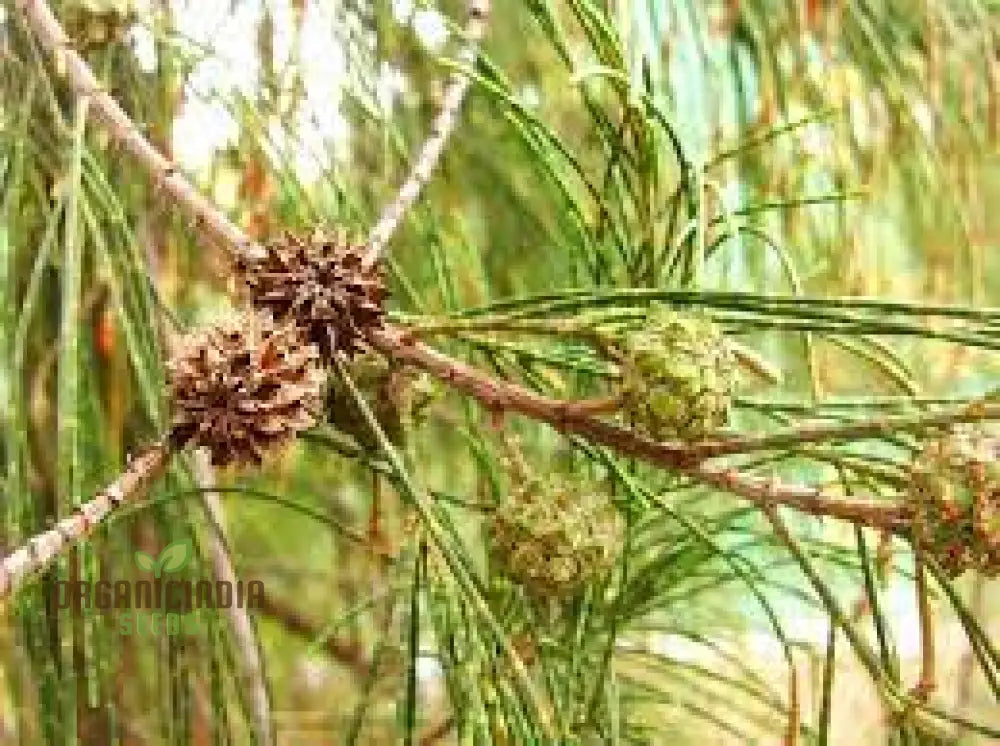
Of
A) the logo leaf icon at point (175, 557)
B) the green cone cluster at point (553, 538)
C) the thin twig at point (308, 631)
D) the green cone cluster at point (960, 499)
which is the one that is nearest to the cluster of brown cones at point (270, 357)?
the green cone cluster at point (553, 538)

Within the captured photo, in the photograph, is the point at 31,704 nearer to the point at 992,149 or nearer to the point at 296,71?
the point at 296,71

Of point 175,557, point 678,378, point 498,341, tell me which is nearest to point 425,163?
point 498,341

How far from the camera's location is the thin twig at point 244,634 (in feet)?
2.74

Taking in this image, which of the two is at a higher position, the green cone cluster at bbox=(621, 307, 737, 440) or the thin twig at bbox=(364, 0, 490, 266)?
the thin twig at bbox=(364, 0, 490, 266)

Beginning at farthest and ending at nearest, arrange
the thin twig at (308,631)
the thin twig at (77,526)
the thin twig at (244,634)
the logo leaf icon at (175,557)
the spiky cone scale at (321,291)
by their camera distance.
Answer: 1. the thin twig at (308,631)
2. the logo leaf icon at (175,557)
3. the thin twig at (244,634)
4. the spiky cone scale at (321,291)
5. the thin twig at (77,526)

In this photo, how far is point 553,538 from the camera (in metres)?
0.70

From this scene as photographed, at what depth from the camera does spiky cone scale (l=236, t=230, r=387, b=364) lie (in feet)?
2.16

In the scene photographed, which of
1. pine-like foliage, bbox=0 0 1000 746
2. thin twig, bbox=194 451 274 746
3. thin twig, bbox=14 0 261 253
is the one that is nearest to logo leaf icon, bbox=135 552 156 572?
pine-like foliage, bbox=0 0 1000 746

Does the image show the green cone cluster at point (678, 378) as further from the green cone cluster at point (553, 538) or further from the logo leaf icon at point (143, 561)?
the logo leaf icon at point (143, 561)

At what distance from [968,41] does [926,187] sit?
0.12 m

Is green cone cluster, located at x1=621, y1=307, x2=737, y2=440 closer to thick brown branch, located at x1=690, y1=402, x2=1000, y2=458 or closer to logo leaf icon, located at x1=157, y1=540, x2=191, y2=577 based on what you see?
thick brown branch, located at x1=690, y1=402, x2=1000, y2=458

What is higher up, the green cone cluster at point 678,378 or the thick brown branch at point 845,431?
the green cone cluster at point 678,378

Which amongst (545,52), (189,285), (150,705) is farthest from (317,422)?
(150,705)

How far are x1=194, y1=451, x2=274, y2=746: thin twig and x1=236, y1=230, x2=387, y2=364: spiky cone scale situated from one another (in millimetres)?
191
